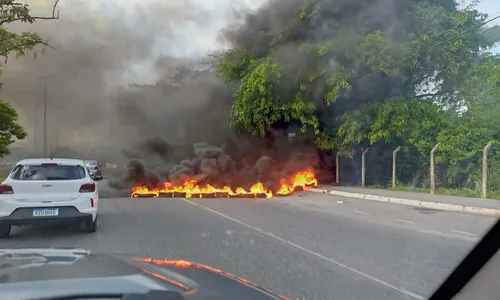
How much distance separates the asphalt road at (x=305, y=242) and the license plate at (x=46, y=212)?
1.45 ft

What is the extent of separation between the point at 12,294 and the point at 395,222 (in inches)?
431

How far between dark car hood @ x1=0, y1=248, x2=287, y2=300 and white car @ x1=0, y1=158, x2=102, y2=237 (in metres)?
6.52

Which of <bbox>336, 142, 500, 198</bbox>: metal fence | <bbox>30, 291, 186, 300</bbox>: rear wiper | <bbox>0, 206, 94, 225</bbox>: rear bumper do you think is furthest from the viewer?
<bbox>336, 142, 500, 198</bbox>: metal fence

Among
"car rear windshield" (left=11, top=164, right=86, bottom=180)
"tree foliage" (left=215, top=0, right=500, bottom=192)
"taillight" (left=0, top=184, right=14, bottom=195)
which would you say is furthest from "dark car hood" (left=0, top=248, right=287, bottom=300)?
"tree foliage" (left=215, top=0, right=500, bottom=192)

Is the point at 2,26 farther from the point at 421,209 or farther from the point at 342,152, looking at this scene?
the point at 342,152

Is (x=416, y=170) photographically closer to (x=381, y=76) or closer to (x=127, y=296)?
(x=381, y=76)

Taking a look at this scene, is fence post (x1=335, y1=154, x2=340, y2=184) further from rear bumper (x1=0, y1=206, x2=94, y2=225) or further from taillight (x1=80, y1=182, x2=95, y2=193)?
rear bumper (x1=0, y1=206, x2=94, y2=225)

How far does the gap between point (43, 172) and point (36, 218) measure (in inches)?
34.7

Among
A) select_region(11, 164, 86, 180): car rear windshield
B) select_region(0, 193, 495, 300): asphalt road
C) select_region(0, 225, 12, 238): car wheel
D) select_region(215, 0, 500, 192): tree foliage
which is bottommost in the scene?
select_region(0, 193, 495, 300): asphalt road

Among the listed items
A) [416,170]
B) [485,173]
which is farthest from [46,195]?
[416,170]

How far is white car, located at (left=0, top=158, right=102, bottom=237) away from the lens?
30.3ft

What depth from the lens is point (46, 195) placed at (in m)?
9.38

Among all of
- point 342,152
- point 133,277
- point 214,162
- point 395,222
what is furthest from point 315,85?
point 133,277

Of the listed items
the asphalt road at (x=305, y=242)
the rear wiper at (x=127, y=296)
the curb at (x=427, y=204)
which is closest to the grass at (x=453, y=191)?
the curb at (x=427, y=204)
